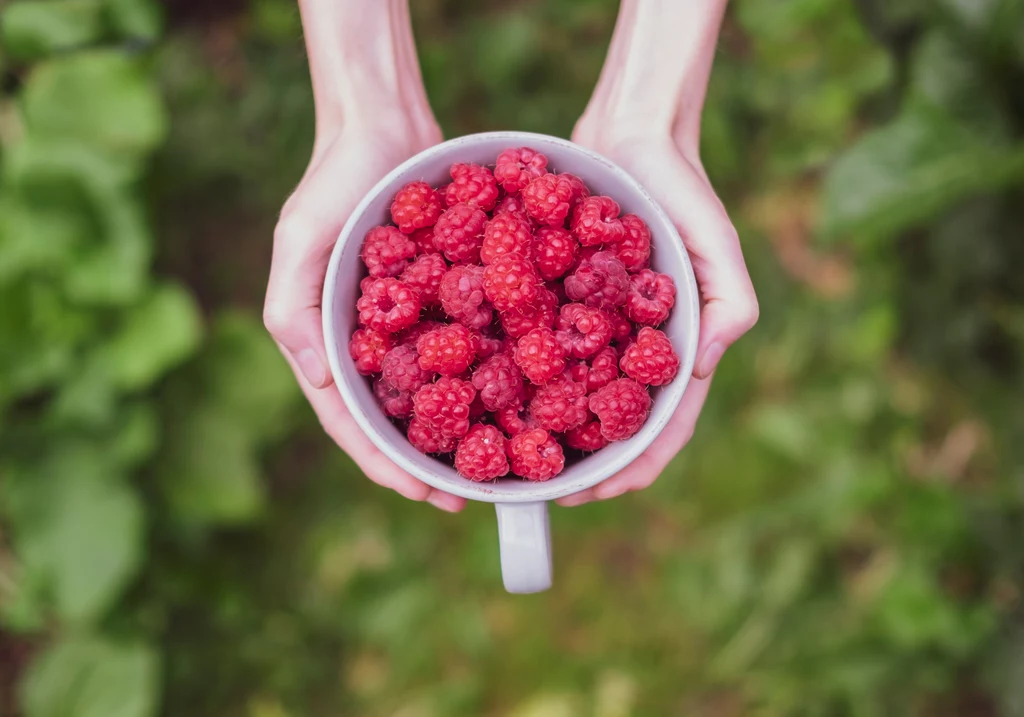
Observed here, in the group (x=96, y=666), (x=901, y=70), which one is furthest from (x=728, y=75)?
(x=96, y=666)

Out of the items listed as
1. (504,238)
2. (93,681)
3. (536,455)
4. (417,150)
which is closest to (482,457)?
(536,455)

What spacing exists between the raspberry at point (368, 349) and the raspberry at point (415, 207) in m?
0.16

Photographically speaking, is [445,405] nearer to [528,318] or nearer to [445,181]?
[528,318]

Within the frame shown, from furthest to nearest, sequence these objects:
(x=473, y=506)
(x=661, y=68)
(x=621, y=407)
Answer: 1. (x=473, y=506)
2. (x=661, y=68)
3. (x=621, y=407)

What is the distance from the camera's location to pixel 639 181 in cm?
132

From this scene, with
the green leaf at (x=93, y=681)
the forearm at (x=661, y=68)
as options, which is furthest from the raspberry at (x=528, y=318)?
the green leaf at (x=93, y=681)

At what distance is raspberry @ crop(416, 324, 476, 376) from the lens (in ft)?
3.65

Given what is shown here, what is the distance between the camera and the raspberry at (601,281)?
1137mm

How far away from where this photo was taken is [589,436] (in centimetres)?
118

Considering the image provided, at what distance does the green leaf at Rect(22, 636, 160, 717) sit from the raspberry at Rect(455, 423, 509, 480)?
59.3 inches

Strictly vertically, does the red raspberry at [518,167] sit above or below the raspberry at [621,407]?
above

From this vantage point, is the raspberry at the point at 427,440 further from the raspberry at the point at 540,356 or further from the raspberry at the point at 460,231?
the raspberry at the point at 460,231

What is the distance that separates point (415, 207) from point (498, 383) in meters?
0.28

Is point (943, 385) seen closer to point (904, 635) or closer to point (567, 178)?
point (904, 635)
